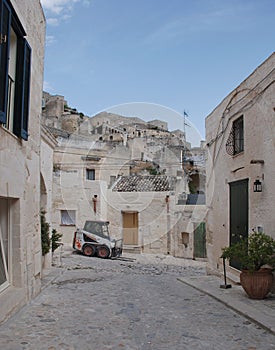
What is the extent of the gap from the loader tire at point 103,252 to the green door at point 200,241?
5.20 m

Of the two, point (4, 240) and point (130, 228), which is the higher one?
point (4, 240)

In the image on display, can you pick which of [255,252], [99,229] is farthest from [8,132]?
[99,229]

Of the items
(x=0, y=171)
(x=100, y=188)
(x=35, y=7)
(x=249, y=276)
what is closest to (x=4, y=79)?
(x=0, y=171)

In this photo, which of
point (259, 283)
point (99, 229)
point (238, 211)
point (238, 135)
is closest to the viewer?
point (259, 283)

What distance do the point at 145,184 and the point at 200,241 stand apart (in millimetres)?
5478

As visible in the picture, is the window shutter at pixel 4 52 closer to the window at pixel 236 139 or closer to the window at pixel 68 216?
the window at pixel 236 139

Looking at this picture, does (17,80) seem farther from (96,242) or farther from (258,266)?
(96,242)

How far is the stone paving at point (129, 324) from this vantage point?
13.7 feet

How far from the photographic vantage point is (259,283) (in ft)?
21.8

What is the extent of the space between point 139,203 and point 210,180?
36.4ft

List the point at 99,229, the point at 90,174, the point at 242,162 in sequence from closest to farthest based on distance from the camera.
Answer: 1. the point at 242,162
2. the point at 99,229
3. the point at 90,174

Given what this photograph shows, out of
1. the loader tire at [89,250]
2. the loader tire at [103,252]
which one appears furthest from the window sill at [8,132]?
the loader tire at [89,250]

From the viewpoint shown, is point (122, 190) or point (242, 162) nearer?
point (242, 162)

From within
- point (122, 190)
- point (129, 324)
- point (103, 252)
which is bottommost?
point (103, 252)
